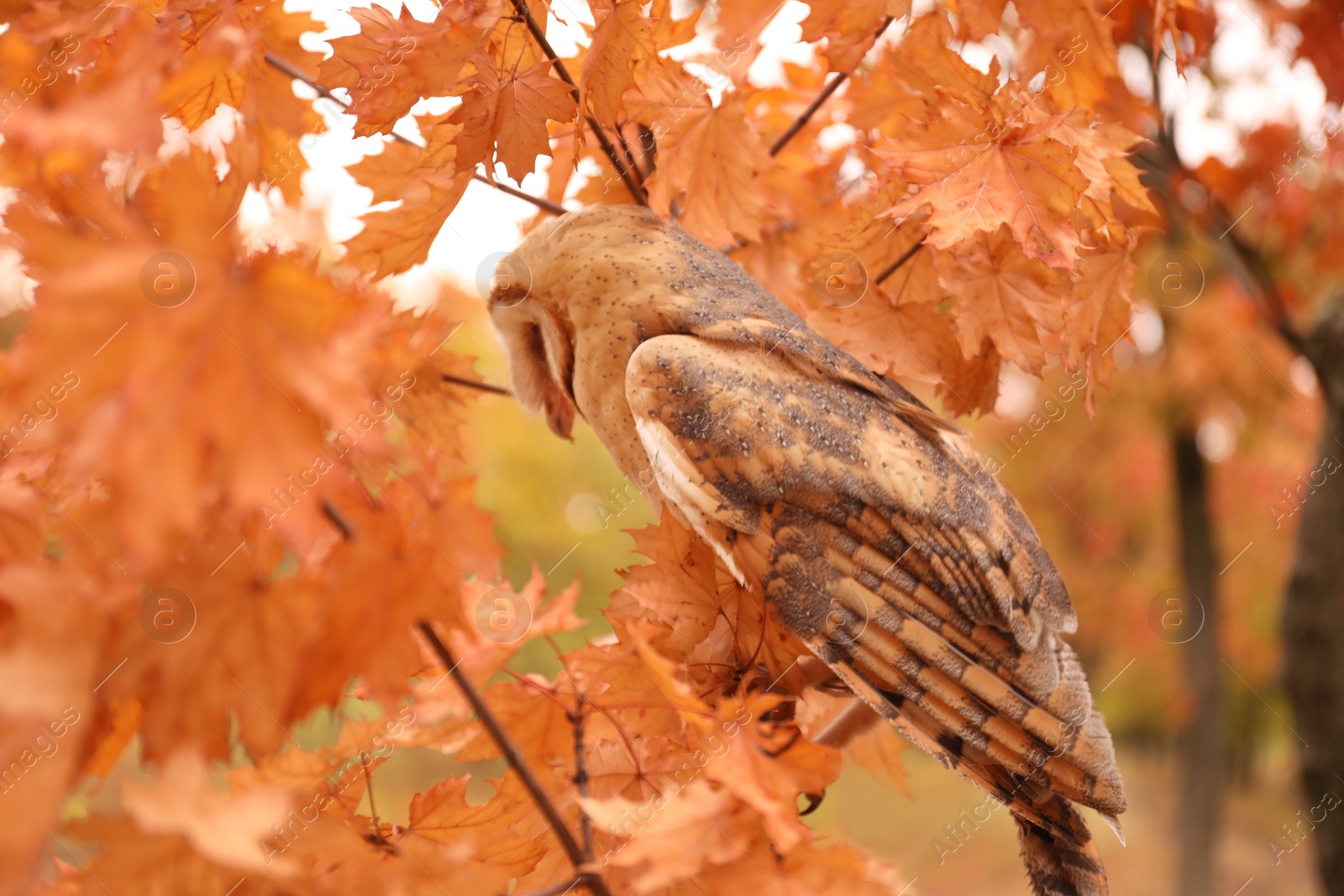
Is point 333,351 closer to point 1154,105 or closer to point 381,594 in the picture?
point 381,594

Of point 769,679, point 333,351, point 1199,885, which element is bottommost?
→ point 1199,885

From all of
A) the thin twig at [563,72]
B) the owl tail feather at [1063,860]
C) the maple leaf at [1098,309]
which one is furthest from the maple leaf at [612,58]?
the owl tail feather at [1063,860]

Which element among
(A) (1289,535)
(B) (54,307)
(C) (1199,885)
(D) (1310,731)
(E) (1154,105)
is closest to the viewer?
(B) (54,307)

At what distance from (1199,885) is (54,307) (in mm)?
7159

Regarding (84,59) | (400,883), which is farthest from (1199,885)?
(84,59)

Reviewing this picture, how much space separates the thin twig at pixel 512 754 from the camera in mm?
739

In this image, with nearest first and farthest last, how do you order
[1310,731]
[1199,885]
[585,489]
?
[1310,731] → [1199,885] → [585,489]

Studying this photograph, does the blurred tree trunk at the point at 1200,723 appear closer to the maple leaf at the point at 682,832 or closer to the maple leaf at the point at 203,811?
the maple leaf at the point at 682,832

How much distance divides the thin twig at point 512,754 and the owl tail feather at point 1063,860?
0.69m

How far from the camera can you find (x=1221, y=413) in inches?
246

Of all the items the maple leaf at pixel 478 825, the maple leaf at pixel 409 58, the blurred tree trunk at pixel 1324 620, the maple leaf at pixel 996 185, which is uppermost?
the maple leaf at pixel 409 58

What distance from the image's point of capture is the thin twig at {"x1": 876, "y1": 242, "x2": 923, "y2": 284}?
135 centimetres

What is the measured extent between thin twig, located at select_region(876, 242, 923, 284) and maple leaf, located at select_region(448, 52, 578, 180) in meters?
0.53

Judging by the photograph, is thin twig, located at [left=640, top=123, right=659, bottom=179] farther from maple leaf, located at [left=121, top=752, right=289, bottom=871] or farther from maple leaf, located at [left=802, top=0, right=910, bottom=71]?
maple leaf, located at [left=121, top=752, right=289, bottom=871]
